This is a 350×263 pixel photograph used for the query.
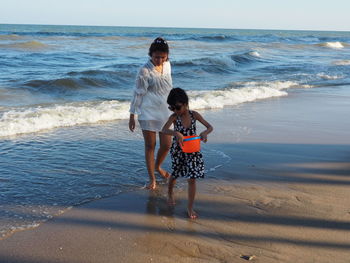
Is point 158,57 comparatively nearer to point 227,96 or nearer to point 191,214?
point 191,214

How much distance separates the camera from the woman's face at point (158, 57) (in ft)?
14.5

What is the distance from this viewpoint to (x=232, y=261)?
10.4 feet

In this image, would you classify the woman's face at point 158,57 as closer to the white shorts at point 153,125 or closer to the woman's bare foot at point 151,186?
the white shorts at point 153,125

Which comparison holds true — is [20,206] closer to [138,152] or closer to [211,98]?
[138,152]

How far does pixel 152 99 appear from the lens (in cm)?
458

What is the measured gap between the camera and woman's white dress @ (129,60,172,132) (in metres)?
4.51

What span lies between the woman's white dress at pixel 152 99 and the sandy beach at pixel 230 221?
737mm

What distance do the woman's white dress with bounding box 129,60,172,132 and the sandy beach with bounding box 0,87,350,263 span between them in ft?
2.42

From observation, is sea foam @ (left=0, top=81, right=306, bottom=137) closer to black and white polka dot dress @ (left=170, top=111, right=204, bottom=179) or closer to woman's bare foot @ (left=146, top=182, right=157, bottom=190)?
woman's bare foot @ (left=146, top=182, right=157, bottom=190)

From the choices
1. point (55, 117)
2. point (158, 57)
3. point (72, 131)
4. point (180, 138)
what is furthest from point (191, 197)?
point (55, 117)

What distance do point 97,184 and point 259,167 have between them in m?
2.01

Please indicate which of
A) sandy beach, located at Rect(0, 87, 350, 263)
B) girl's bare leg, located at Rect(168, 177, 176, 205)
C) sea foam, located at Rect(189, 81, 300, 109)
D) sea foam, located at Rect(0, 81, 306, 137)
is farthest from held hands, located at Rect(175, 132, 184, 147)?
sea foam, located at Rect(189, 81, 300, 109)

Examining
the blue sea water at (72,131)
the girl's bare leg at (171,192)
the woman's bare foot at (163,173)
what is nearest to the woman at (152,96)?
the woman's bare foot at (163,173)

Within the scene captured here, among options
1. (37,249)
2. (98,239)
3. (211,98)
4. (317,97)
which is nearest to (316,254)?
(98,239)
